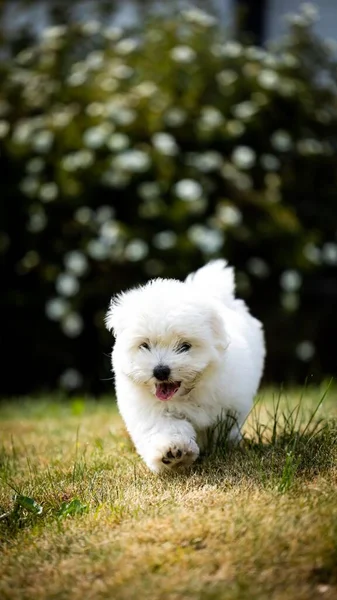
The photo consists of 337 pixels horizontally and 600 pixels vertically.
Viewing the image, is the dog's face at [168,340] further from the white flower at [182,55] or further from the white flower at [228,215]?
the white flower at [182,55]

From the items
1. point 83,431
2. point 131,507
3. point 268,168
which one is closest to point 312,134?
point 268,168

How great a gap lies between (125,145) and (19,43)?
6.23 ft

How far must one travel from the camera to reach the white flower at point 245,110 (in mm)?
7113

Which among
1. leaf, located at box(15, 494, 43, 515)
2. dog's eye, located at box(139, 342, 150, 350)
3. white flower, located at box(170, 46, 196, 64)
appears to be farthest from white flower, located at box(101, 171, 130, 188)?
leaf, located at box(15, 494, 43, 515)

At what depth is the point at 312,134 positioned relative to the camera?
24.7 feet

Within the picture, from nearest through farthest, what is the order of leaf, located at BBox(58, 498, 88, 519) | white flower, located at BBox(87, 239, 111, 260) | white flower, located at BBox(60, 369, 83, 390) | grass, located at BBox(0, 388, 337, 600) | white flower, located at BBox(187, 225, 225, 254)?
grass, located at BBox(0, 388, 337, 600) → leaf, located at BBox(58, 498, 88, 519) → white flower, located at BBox(187, 225, 225, 254) → white flower, located at BBox(87, 239, 111, 260) → white flower, located at BBox(60, 369, 83, 390)

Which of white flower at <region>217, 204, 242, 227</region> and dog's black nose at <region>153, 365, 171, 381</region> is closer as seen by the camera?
dog's black nose at <region>153, 365, 171, 381</region>

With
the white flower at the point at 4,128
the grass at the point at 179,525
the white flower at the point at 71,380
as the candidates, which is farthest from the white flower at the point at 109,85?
the grass at the point at 179,525

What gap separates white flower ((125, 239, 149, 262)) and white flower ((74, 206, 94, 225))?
431mm

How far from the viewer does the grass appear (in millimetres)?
2412

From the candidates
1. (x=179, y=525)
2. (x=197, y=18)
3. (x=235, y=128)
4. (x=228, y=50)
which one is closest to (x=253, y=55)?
(x=228, y=50)

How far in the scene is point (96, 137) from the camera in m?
6.84

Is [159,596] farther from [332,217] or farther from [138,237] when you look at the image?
[332,217]

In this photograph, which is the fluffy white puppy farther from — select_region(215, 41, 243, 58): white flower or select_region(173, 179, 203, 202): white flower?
select_region(215, 41, 243, 58): white flower
